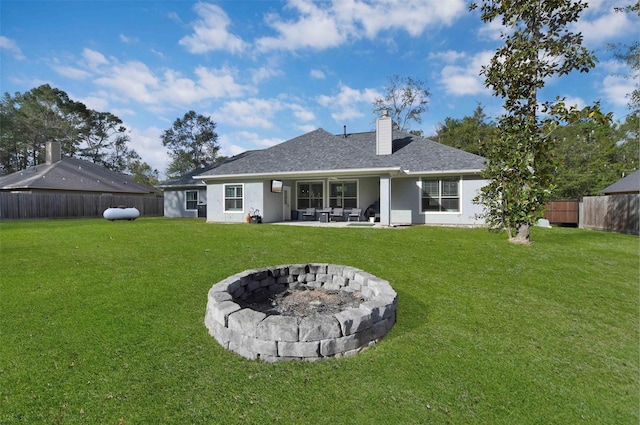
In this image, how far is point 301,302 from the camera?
4.25 m

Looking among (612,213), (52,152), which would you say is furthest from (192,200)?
(612,213)

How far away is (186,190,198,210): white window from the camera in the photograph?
19.4 m

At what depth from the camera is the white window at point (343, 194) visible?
14320 mm

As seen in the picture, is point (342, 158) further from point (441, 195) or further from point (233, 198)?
point (233, 198)

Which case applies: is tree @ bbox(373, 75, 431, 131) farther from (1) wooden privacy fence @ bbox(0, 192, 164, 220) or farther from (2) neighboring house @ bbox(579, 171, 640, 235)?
(1) wooden privacy fence @ bbox(0, 192, 164, 220)

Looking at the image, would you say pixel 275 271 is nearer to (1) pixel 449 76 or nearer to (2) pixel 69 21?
(2) pixel 69 21

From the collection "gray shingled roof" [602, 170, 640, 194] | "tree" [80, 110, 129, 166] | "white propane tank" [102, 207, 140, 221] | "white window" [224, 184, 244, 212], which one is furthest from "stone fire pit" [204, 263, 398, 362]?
"tree" [80, 110, 129, 166]

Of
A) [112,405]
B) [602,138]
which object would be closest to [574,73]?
[112,405]

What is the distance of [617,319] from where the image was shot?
13.2 feet

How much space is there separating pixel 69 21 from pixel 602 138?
4024cm

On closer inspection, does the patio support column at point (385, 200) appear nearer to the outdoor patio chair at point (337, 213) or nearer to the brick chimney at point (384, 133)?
the outdoor patio chair at point (337, 213)

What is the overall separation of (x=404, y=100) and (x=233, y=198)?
21.9m

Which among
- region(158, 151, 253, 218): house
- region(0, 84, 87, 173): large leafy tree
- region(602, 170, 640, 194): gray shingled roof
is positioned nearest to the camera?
region(602, 170, 640, 194): gray shingled roof

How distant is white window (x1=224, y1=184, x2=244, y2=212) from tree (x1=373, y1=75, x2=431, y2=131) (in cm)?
1945
